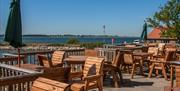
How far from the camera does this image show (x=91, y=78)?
6.15m

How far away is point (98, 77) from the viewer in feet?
21.0

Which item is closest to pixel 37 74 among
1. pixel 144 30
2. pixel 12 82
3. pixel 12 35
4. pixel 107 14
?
pixel 12 82

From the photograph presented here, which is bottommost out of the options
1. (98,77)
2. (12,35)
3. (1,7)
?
(98,77)

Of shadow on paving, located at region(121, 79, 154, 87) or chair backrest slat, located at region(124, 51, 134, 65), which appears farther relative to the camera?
chair backrest slat, located at region(124, 51, 134, 65)

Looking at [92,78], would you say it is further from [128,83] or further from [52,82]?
[128,83]

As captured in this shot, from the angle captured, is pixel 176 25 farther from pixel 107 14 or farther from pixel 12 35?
pixel 107 14

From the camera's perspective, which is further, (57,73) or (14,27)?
(14,27)

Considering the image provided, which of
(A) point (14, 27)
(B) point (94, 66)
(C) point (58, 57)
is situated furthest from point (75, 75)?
(C) point (58, 57)

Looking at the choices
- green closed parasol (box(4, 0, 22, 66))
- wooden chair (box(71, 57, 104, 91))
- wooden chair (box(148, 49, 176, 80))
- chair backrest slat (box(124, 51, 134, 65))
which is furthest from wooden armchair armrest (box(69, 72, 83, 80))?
wooden chair (box(148, 49, 176, 80))

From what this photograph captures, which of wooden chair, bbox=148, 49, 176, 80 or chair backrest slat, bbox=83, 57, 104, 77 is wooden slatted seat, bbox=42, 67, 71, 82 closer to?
chair backrest slat, bbox=83, 57, 104, 77

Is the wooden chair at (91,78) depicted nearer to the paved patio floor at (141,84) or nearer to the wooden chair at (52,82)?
the wooden chair at (52,82)

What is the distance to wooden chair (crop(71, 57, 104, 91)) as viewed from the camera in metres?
6.07

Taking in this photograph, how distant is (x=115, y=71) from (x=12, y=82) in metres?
4.74

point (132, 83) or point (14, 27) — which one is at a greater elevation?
point (14, 27)
